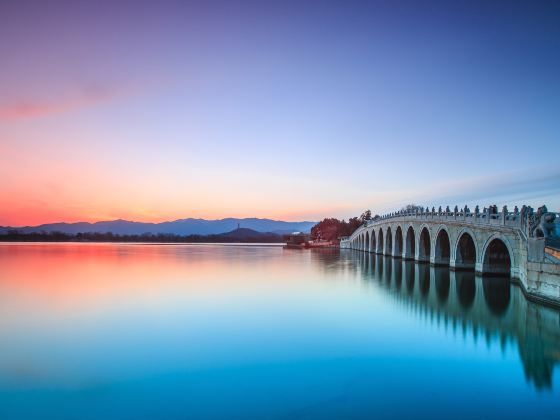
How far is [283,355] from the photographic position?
A: 37.2 feet

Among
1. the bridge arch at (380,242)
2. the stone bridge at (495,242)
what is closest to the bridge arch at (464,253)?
the stone bridge at (495,242)

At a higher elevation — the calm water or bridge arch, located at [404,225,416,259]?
bridge arch, located at [404,225,416,259]

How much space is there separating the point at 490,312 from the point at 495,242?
9.21 m

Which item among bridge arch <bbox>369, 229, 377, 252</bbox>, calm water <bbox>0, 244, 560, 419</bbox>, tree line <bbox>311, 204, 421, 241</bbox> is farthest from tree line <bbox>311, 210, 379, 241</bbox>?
calm water <bbox>0, 244, 560, 419</bbox>

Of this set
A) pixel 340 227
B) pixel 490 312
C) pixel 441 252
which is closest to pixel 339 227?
pixel 340 227

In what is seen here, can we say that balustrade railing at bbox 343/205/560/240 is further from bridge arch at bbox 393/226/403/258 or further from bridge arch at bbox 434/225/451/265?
bridge arch at bbox 393/226/403/258

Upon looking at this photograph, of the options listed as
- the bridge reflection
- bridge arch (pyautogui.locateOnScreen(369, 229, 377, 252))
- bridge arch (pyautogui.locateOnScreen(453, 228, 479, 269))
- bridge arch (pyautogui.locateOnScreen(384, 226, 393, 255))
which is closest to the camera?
the bridge reflection

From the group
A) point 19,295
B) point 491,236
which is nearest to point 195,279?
point 19,295

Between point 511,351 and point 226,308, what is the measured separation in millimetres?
11002

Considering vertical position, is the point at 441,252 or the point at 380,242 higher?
the point at 380,242

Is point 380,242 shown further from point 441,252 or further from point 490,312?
point 490,312

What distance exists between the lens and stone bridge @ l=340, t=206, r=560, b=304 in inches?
623

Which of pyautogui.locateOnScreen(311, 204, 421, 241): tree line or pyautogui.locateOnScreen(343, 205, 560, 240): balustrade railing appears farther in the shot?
pyautogui.locateOnScreen(311, 204, 421, 241): tree line

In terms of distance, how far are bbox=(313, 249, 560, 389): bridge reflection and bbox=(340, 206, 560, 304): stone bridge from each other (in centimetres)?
79
